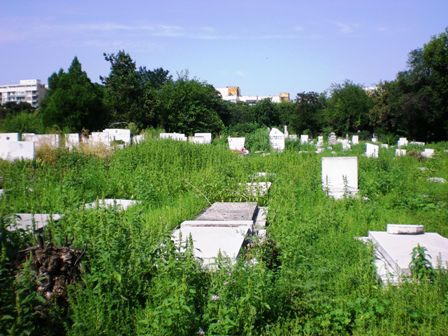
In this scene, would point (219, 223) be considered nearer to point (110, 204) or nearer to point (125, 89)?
point (110, 204)

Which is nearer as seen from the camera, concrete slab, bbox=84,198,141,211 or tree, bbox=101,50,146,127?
concrete slab, bbox=84,198,141,211

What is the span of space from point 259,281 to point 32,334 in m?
1.54

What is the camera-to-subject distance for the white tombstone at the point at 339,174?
29.4ft

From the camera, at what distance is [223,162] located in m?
11.9

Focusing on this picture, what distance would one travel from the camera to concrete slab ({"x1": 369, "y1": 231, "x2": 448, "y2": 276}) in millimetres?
4336

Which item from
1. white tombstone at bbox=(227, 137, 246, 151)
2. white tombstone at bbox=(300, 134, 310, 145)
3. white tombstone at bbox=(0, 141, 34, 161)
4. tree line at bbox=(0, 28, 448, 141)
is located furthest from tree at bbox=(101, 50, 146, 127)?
white tombstone at bbox=(0, 141, 34, 161)

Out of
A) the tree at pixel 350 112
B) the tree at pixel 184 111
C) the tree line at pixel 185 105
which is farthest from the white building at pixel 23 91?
the tree at pixel 184 111

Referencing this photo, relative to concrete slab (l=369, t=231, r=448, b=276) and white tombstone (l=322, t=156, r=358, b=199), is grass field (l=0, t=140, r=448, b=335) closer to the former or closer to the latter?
concrete slab (l=369, t=231, r=448, b=276)

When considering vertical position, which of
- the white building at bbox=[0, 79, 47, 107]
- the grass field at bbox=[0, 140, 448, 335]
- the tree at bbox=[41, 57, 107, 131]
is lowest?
the grass field at bbox=[0, 140, 448, 335]

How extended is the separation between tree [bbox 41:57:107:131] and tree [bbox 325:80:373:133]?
2960 cm

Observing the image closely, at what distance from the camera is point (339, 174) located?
9062 millimetres

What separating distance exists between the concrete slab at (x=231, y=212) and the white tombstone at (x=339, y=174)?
2.30m

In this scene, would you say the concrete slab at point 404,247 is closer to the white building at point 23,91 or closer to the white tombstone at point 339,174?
the white tombstone at point 339,174

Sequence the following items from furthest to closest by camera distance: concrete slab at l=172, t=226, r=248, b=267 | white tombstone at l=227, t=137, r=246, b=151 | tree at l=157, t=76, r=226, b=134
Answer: tree at l=157, t=76, r=226, b=134, white tombstone at l=227, t=137, r=246, b=151, concrete slab at l=172, t=226, r=248, b=267
